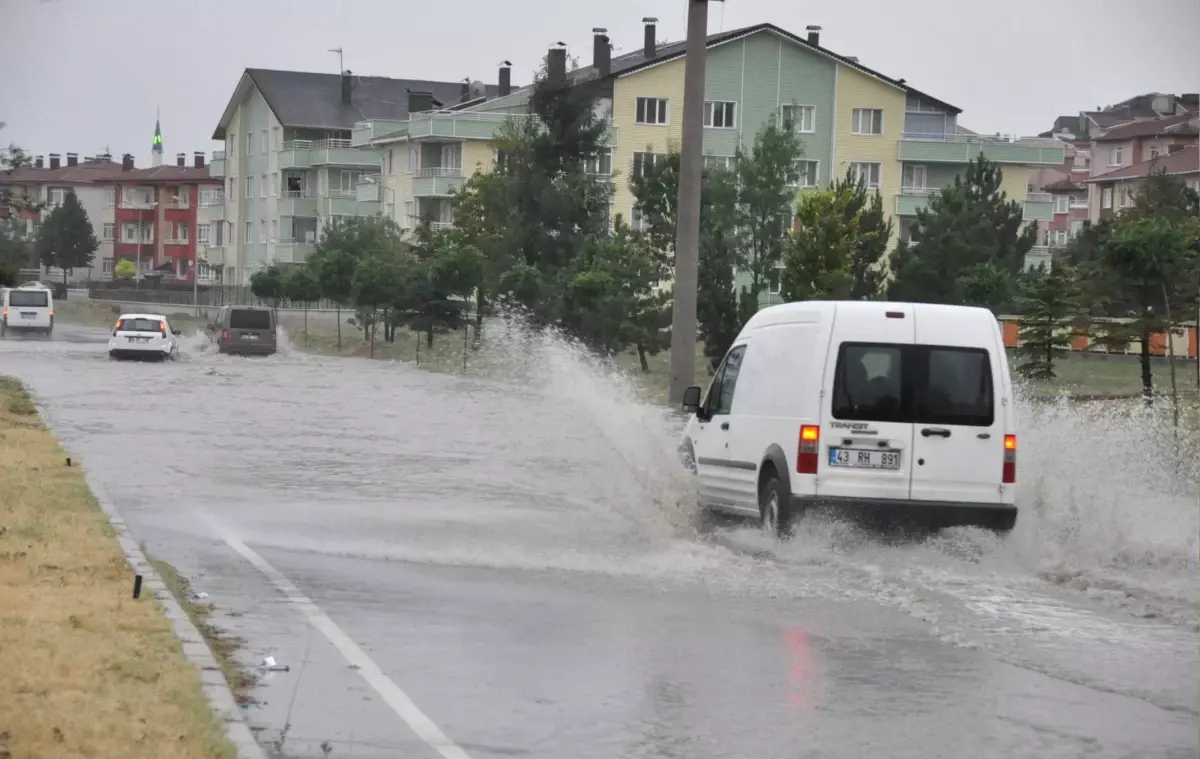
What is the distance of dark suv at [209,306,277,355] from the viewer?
57812mm

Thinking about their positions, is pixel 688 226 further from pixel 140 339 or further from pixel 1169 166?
pixel 1169 166

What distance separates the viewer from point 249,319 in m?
58.2

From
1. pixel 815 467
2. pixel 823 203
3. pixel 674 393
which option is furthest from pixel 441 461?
pixel 823 203

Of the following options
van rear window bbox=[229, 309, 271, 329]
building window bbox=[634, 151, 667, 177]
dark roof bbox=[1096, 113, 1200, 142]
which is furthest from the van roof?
dark roof bbox=[1096, 113, 1200, 142]

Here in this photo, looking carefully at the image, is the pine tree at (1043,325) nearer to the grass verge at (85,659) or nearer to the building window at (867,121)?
the grass verge at (85,659)

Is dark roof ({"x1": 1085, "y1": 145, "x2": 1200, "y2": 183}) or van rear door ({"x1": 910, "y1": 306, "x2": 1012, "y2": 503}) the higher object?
dark roof ({"x1": 1085, "y1": 145, "x2": 1200, "y2": 183})

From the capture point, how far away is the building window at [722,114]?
82688 mm

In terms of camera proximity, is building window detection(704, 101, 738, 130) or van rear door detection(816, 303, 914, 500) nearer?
van rear door detection(816, 303, 914, 500)

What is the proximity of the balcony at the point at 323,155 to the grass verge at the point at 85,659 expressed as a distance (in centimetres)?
9296

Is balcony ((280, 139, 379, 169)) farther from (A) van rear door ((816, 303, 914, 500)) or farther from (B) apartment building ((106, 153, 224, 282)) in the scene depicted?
(A) van rear door ((816, 303, 914, 500))

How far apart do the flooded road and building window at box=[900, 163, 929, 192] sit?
215 feet

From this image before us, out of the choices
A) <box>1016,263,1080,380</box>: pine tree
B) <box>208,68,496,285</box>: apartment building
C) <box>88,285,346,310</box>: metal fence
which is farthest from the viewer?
<box>88,285,346,310</box>: metal fence

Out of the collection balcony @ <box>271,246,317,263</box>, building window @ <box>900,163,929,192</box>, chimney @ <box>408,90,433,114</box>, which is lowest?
balcony @ <box>271,246,317,263</box>

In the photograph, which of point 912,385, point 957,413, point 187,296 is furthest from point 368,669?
point 187,296
